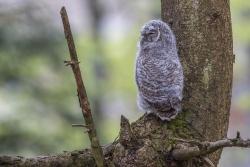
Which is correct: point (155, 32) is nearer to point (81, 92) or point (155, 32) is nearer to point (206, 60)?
point (206, 60)

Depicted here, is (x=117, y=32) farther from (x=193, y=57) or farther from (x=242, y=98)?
(x=193, y=57)

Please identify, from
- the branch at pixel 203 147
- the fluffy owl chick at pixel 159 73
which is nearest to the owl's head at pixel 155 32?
the fluffy owl chick at pixel 159 73

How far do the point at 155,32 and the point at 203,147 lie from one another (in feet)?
1.41

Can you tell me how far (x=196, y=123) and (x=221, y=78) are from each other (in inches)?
6.7

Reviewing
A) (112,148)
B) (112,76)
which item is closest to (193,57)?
(112,148)

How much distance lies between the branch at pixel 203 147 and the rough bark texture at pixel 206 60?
0.18 metres

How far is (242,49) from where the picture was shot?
Answer: 1362 cm

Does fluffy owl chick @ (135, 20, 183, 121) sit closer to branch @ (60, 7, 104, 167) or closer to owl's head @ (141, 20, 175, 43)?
owl's head @ (141, 20, 175, 43)

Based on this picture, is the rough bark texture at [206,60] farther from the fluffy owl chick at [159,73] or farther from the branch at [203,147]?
the branch at [203,147]

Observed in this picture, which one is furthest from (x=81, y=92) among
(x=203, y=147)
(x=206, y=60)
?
(x=206, y=60)

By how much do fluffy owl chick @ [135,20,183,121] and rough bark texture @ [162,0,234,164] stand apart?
7 centimetres

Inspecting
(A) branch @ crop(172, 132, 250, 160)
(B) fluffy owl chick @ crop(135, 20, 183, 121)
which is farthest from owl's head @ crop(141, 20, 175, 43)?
(A) branch @ crop(172, 132, 250, 160)

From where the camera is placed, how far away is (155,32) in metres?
1.79

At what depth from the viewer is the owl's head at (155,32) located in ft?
5.88
